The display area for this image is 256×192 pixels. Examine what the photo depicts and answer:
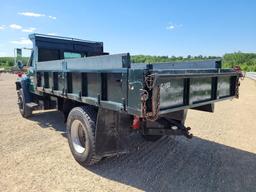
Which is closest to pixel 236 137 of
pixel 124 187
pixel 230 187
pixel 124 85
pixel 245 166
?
pixel 245 166

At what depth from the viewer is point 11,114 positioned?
8.46 m

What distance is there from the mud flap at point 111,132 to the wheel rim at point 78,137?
0.66 meters

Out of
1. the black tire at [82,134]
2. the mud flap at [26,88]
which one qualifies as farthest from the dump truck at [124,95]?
the mud flap at [26,88]

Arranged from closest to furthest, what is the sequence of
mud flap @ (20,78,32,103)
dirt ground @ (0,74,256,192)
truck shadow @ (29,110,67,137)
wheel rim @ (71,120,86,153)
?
1. dirt ground @ (0,74,256,192)
2. wheel rim @ (71,120,86,153)
3. truck shadow @ (29,110,67,137)
4. mud flap @ (20,78,32,103)

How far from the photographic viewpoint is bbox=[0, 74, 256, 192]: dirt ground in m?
3.77

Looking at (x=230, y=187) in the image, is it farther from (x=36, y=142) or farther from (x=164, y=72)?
(x=36, y=142)

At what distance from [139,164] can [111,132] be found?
0.81 m

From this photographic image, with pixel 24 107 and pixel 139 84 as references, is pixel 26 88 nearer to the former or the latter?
pixel 24 107

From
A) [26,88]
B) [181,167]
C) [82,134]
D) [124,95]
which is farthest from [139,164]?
[26,88]

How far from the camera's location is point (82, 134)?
Answer: 464cm

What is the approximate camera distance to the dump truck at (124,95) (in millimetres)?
3150

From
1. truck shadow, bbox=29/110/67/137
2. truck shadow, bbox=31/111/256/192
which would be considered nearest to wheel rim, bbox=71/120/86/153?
truck shadow, bbox=31/111/256/192

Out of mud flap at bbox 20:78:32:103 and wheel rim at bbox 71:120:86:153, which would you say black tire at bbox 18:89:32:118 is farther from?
wheel rim at bbox 71:120:86:153

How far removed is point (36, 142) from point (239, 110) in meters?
7.41
